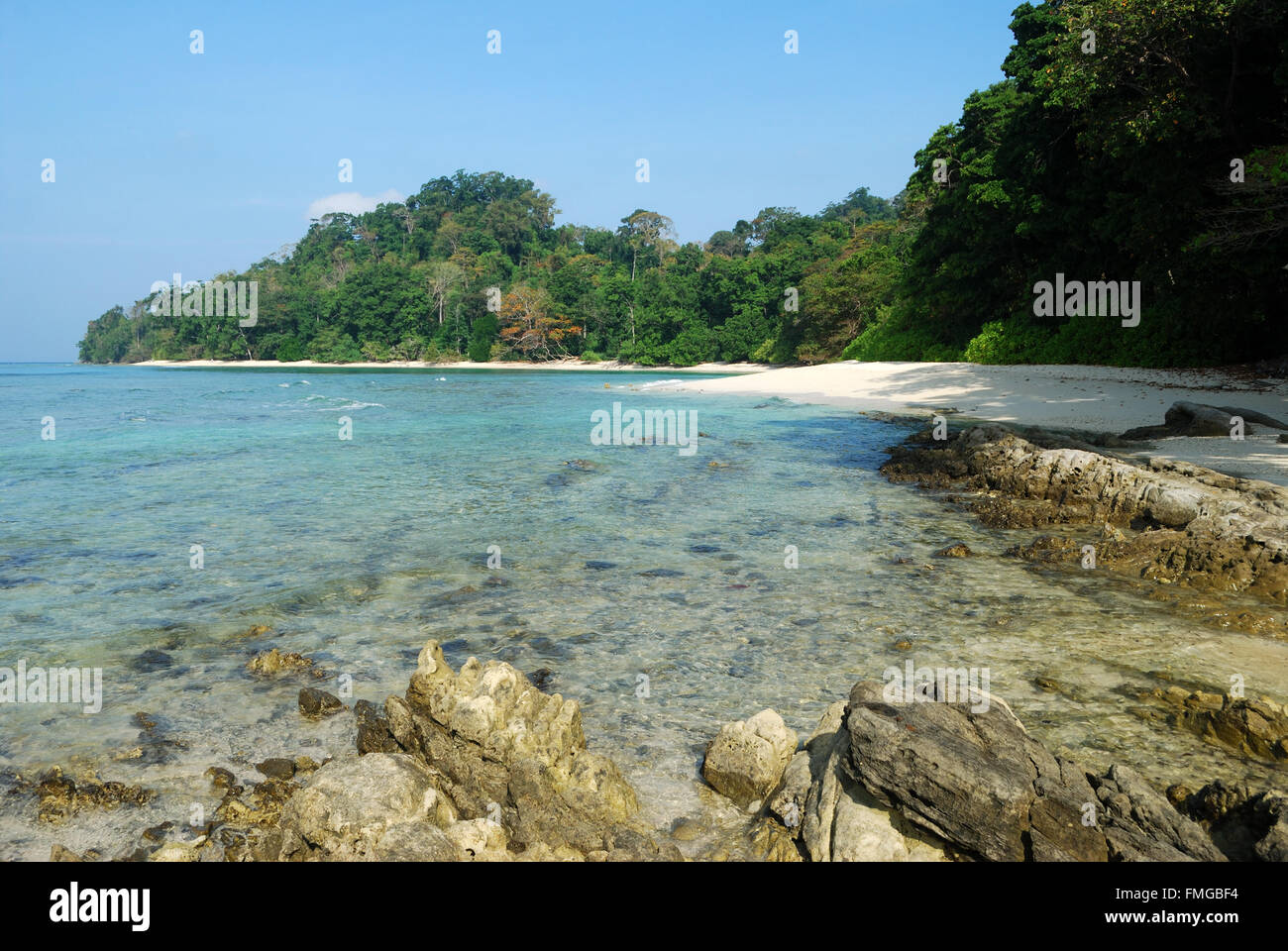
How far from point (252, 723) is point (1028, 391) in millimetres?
27237

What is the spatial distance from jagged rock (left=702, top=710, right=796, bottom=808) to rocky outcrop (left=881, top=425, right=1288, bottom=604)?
593cm

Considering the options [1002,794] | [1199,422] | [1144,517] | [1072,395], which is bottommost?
[1002,794]

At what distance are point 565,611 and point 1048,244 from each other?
3414cm

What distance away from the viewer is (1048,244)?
34.3m

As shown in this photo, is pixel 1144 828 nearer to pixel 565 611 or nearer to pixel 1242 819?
pixel 1242 819

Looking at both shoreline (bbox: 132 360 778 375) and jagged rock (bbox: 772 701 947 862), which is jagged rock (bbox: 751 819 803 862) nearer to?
jagged rock (bbox: 772 701 947 862)

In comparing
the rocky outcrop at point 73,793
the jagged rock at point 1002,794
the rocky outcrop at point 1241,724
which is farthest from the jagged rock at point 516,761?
the rocky outcrop at point 1241,724

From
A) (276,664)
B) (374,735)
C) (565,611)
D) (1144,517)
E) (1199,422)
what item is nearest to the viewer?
(374,735)

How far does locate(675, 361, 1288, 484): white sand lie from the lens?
48.0 feet

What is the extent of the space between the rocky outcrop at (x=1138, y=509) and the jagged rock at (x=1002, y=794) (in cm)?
550

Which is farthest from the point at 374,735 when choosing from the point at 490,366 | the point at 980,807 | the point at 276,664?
the point at 490,366

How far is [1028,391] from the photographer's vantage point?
2702cm

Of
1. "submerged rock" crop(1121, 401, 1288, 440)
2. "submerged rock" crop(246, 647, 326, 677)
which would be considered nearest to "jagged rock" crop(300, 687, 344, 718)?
"submerged rock" crop(246, 647, 326, 677)

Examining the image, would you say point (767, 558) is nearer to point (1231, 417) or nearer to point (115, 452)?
point (1231, 417)
